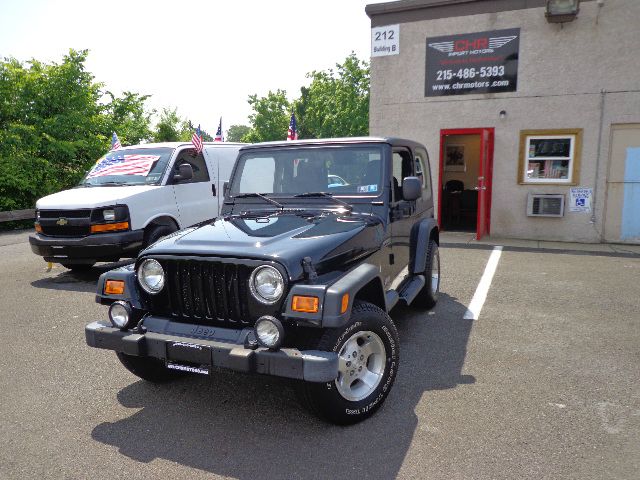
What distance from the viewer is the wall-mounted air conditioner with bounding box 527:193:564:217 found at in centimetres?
1078

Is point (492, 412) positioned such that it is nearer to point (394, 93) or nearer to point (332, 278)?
point (332, 278)

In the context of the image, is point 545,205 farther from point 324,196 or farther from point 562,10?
point 324,196

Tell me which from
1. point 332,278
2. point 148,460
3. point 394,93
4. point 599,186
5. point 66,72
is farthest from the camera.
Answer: point 66,72

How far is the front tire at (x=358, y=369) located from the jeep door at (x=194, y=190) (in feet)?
17.4

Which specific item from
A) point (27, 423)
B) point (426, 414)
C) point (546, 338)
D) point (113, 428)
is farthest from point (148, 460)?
point (546, 338)

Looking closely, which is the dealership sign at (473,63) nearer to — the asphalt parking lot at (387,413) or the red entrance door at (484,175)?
the red entrance door at (484,175)

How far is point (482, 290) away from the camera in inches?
264

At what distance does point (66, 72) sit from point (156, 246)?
14641mm

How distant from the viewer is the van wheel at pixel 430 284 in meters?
5.49

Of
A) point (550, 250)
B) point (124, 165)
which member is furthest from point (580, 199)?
point (124, 165)

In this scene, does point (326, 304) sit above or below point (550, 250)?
above

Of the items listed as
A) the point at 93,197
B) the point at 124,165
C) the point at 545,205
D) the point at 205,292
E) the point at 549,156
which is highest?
the point at 549,156

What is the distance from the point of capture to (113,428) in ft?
10.7

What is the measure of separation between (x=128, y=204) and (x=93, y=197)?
584mm
